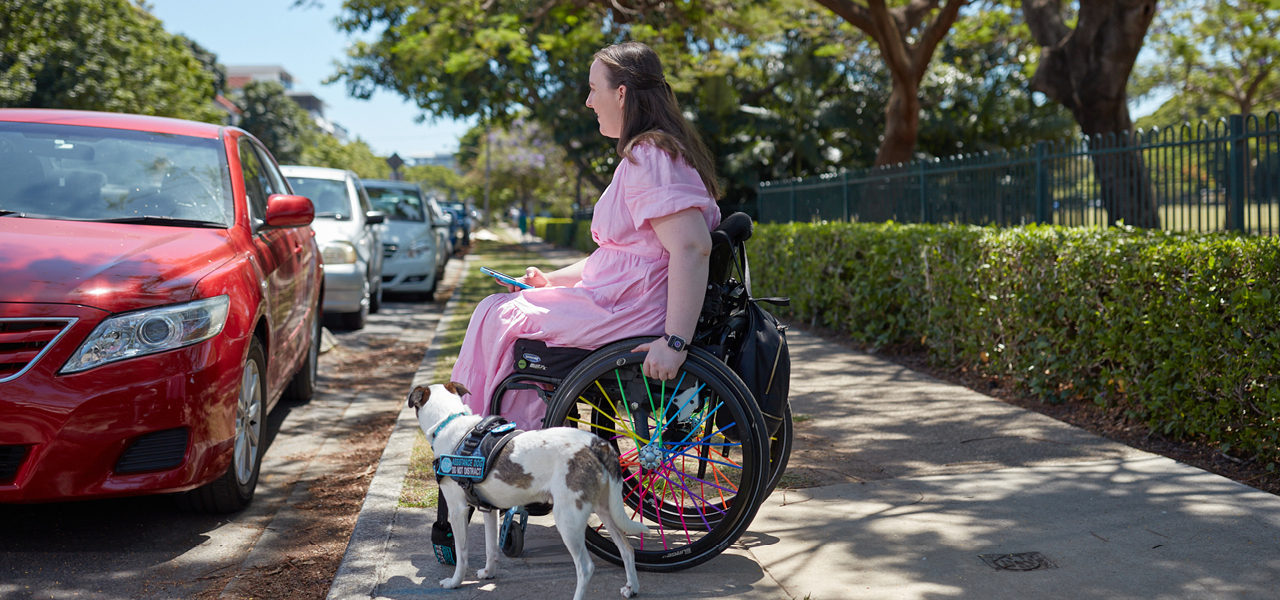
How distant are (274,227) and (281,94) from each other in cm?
6266

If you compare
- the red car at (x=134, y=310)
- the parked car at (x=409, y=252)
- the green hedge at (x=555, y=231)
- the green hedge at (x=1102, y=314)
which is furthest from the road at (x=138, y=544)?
the green hedge at (x=555, y=231)

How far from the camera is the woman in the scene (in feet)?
9.93

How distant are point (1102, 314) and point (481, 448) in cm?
404

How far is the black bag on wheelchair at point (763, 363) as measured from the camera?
311 cm

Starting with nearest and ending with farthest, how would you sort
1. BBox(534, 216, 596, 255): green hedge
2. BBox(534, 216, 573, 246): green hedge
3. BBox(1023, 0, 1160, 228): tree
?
BBox(1023, 0, 1160, 228): tree, BBox(534, 216, 596, 255): green hedge, BBox(534, 216, 573, 246): green hedge

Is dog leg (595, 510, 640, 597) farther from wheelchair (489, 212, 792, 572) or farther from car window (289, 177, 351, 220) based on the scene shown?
car window (289, 177, 351, 220)

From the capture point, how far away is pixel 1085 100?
12359mm

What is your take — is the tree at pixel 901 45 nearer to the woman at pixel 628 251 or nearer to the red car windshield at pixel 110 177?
the red car windshield at pixel 110 177

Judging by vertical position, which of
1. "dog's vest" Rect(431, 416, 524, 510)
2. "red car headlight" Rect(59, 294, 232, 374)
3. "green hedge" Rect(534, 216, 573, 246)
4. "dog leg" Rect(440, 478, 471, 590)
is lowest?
"dog leg" Rect(440, 478, 471, 590)

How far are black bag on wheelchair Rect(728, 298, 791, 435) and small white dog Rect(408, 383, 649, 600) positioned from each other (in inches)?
22.7

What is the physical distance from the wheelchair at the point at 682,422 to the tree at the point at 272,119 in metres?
59.4

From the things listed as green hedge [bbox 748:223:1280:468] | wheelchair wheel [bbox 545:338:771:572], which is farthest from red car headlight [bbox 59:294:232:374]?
green hedge [bbox 748:223:1280:468]

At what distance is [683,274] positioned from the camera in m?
→ 3.00

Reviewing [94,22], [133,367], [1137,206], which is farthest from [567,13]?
[94,22]
